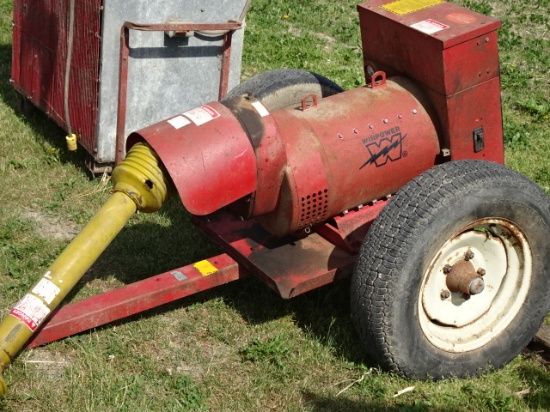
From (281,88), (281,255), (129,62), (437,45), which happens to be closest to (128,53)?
(129,62)

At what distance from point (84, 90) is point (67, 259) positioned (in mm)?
2074

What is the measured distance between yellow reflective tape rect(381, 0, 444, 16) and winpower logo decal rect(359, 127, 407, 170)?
0.62 meters

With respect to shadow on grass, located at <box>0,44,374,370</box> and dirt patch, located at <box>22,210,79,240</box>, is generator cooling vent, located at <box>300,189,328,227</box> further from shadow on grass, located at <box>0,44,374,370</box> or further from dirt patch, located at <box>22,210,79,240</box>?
dirt patch, located at <box>22,210,79,240</box>

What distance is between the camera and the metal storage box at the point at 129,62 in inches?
205

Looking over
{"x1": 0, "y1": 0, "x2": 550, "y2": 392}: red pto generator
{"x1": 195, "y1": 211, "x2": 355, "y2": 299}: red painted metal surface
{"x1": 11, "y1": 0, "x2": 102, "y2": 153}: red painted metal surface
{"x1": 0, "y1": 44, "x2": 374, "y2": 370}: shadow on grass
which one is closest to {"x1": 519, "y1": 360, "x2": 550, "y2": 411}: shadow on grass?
{"x1": 0, "y1": 0, "x2": 550, "y2": 392}: red pto generator

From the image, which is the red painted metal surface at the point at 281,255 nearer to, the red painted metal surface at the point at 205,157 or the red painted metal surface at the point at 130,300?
the red painted metal surface at the point at 130,300

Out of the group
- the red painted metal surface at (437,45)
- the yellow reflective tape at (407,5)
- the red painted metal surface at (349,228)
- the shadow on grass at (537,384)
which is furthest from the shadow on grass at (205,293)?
the yellow reflective tape at (407,5)

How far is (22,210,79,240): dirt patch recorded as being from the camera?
505 centimetres

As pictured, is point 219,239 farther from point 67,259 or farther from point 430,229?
point 430,229

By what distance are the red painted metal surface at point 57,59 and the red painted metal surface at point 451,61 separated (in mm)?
1783

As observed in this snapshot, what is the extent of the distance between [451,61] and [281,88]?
101 cm

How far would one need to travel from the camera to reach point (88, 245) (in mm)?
3668

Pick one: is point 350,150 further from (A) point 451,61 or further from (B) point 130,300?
(B) point 130,300

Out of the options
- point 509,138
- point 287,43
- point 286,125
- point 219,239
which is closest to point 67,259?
point 219,239
